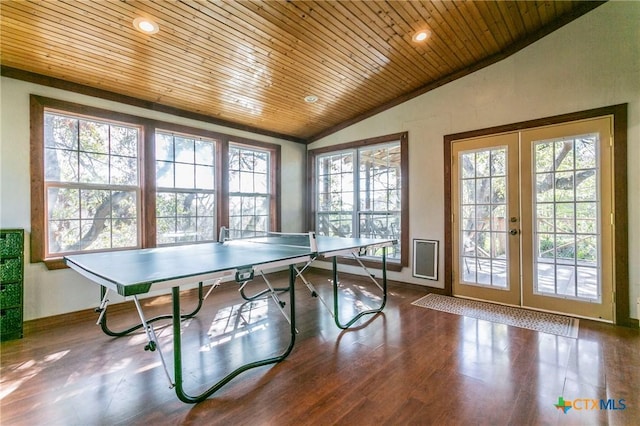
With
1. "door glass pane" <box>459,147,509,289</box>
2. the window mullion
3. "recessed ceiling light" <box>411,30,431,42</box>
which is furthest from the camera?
the window mullion

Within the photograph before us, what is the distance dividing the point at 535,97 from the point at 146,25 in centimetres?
394

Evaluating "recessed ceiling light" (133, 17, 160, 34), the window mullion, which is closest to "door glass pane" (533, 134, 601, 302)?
the window mullion

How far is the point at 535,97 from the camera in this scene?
331cm

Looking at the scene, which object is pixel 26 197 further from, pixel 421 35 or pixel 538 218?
pixel 538 218

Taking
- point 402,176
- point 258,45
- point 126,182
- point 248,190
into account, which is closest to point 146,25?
point 258,45

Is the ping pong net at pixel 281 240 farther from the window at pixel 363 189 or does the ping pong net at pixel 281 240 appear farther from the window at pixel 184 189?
Result: the window at pixel 363 189

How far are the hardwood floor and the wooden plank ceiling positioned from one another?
2.53 m

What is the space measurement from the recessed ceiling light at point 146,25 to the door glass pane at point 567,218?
3.94 metres

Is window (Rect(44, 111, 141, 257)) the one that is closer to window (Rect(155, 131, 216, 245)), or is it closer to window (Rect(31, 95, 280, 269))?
window (Rect(31, 95, 280, 269))

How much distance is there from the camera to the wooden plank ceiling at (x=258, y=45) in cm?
234

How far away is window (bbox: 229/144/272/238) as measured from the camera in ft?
15.1

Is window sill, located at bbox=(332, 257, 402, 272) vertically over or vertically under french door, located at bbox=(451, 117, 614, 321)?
under

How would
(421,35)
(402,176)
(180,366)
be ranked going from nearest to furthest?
(180,366), (421,35), (402,176)

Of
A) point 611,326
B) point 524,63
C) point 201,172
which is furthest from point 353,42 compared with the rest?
point 611,326
